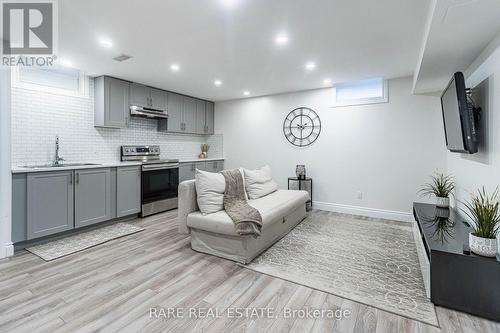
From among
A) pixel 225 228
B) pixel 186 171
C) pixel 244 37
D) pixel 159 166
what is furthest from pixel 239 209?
pixel 186 171

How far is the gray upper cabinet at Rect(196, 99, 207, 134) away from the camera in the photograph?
19.6ft

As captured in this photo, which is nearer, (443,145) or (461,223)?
(461,223)

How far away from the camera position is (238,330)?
5.52 ft

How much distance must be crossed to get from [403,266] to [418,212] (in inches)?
31.5

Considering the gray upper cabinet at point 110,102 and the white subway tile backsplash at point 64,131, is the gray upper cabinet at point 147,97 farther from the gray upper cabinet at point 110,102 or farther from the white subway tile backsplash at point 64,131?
the white subway tile backsplash at point 64,131

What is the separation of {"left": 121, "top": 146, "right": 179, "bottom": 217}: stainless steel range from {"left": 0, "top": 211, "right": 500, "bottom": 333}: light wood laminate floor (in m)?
1.59

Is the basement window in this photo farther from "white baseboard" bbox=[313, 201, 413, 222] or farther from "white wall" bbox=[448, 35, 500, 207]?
"white baseboard" bbox=[313, 201, 413, 222]

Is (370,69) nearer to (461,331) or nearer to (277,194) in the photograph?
(277,194)

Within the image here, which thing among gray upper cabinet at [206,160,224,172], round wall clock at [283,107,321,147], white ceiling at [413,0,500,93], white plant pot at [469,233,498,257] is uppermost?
white ceiling at [413,0,500,93]

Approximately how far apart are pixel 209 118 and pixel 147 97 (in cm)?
180

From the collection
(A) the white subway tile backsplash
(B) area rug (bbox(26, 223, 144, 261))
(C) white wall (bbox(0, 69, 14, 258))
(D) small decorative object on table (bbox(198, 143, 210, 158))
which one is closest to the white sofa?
(B) area rug (bbox(26, 223, 144, 261))

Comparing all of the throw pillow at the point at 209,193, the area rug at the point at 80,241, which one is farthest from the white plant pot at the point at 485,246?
the area rug at the point at 80,241

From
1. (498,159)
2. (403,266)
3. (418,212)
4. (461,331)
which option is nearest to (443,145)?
(418,212)

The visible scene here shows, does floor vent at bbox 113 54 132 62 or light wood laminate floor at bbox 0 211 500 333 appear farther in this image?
floor vent at bbox 113 54 132 62
